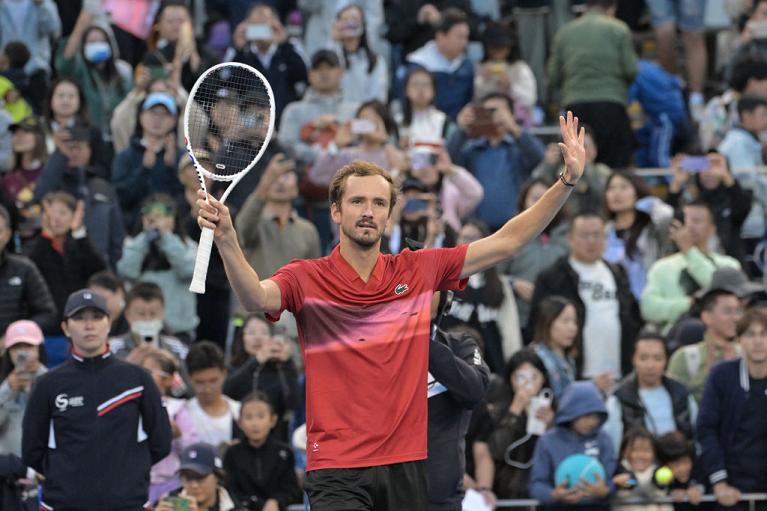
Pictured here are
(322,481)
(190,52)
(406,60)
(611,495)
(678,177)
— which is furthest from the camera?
(406,60)

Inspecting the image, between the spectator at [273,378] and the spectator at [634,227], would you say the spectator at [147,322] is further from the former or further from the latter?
the spectator at [634,227]

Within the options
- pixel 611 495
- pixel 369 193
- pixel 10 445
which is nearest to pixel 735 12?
pixel 611 495

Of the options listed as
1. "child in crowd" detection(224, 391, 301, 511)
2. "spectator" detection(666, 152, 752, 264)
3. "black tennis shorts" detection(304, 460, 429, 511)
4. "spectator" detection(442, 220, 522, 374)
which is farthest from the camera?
"spectator" detection(666, 152, 752, 264)

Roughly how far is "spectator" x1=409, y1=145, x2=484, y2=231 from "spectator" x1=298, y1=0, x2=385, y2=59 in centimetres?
375

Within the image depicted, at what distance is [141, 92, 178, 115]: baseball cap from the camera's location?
15.1 metres

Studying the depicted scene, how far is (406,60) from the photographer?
1786 cm

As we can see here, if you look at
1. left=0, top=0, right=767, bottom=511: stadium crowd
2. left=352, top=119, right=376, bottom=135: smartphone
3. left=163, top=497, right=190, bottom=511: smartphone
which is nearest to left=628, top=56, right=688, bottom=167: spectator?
left=0, top=0, right=767, bottom=511: stadium crowd

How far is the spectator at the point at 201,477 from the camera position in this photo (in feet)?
35.1

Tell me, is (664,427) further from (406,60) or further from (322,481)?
(406,60)

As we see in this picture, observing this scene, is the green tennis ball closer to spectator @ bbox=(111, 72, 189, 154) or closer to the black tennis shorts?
the black tennis shorts

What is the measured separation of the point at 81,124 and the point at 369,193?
8623mm

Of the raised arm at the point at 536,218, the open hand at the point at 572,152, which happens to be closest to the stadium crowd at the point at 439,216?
the raised arm at the point at 536,218

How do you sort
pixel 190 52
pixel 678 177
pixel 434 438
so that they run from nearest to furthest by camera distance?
pixel 434 438 → pixel 678 177 → pixel 190 52

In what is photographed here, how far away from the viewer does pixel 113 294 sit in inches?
500
